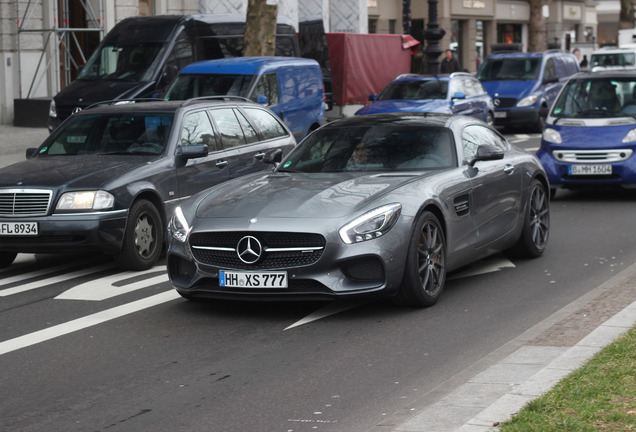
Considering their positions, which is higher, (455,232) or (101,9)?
(101,9)

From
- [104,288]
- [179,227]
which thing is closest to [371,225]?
[179,227]

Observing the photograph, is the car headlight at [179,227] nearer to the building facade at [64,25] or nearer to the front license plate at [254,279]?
the front license plate at [254,279]

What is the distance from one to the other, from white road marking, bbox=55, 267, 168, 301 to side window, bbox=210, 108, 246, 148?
2182mm

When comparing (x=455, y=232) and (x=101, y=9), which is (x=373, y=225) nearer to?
(x=455, y=232)

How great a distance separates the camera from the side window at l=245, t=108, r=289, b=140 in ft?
41.8

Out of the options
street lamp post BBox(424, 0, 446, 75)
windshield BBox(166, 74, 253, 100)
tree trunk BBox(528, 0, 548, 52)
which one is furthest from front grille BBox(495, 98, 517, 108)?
tree trunk BBox(528, 0, 548, 52)

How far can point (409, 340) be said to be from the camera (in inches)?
294

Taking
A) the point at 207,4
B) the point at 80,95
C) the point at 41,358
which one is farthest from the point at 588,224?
the point at 207,4

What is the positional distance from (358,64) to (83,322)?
22656 mm

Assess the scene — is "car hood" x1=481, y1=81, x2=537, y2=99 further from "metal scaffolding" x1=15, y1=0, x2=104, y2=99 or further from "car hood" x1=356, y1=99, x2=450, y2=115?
"metal scaffolding" x1=15, y1=0, x2=104, y2=99

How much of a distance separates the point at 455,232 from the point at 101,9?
2224cm

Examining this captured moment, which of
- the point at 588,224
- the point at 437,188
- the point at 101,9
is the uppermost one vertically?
the point at 101,9

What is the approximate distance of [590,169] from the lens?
49.1 ft

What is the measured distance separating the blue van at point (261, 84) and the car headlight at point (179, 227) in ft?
32.2
